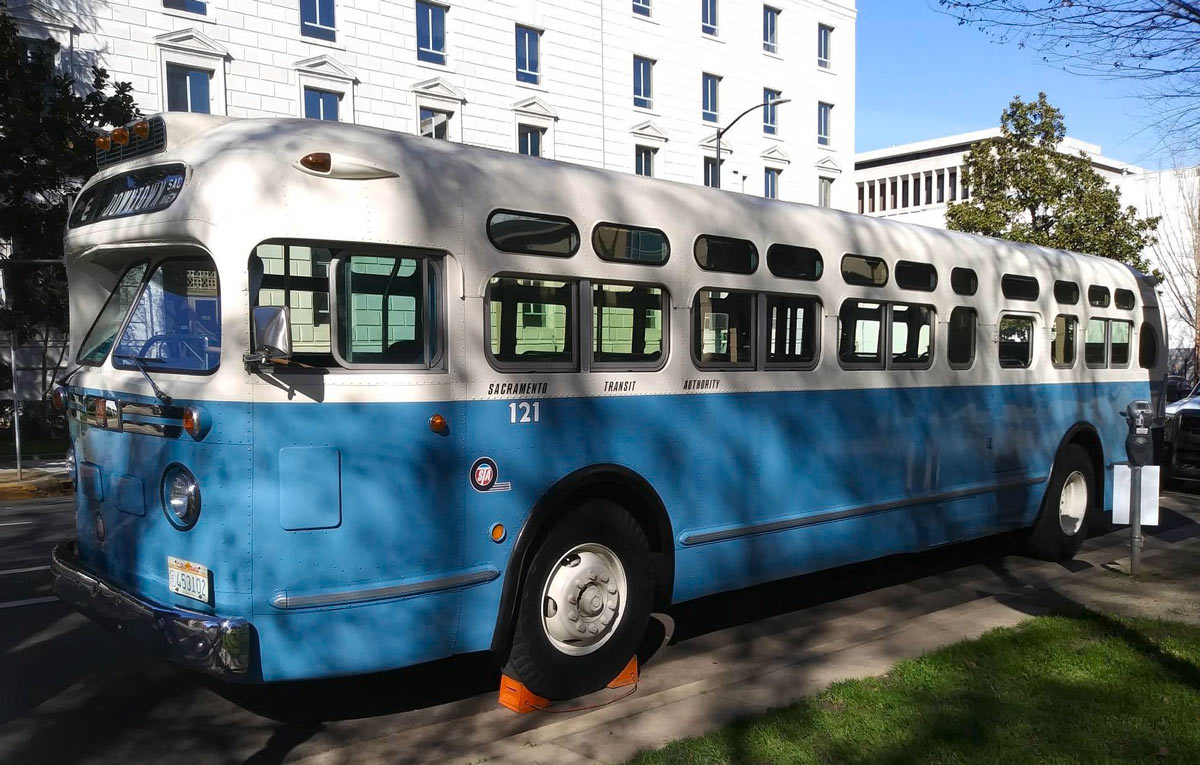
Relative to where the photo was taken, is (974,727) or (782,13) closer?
(974,727)

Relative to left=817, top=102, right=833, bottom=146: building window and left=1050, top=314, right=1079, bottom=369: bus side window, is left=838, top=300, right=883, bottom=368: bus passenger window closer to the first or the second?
left=1050, top=314, right=1079, bottom=369: bus side window

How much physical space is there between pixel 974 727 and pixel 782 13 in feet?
140

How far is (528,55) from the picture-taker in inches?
1368

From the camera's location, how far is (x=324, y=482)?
4.51 m

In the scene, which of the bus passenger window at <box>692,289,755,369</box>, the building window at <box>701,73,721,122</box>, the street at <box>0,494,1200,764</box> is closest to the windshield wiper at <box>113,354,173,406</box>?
the street at <box>0,494,1200,764</box>

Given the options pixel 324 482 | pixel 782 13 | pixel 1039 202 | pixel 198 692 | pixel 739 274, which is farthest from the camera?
pixel 782 13

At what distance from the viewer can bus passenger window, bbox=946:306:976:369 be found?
8.15 meters

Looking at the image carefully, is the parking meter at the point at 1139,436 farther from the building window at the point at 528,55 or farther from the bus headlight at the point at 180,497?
the building window at the point at 528,55

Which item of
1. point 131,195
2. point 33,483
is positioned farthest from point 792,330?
point 33,483

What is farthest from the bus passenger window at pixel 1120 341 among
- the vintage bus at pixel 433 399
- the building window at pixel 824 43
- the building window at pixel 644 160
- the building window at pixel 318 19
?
the building window at pixel 824 43

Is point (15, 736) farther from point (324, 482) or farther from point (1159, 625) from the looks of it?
point (1159, 625)

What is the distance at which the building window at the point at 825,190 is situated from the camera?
4512 centimetres

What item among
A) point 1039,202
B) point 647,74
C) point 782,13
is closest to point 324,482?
point 1039,202

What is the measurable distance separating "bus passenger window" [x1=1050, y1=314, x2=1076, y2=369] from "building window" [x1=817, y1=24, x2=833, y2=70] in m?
38.4
